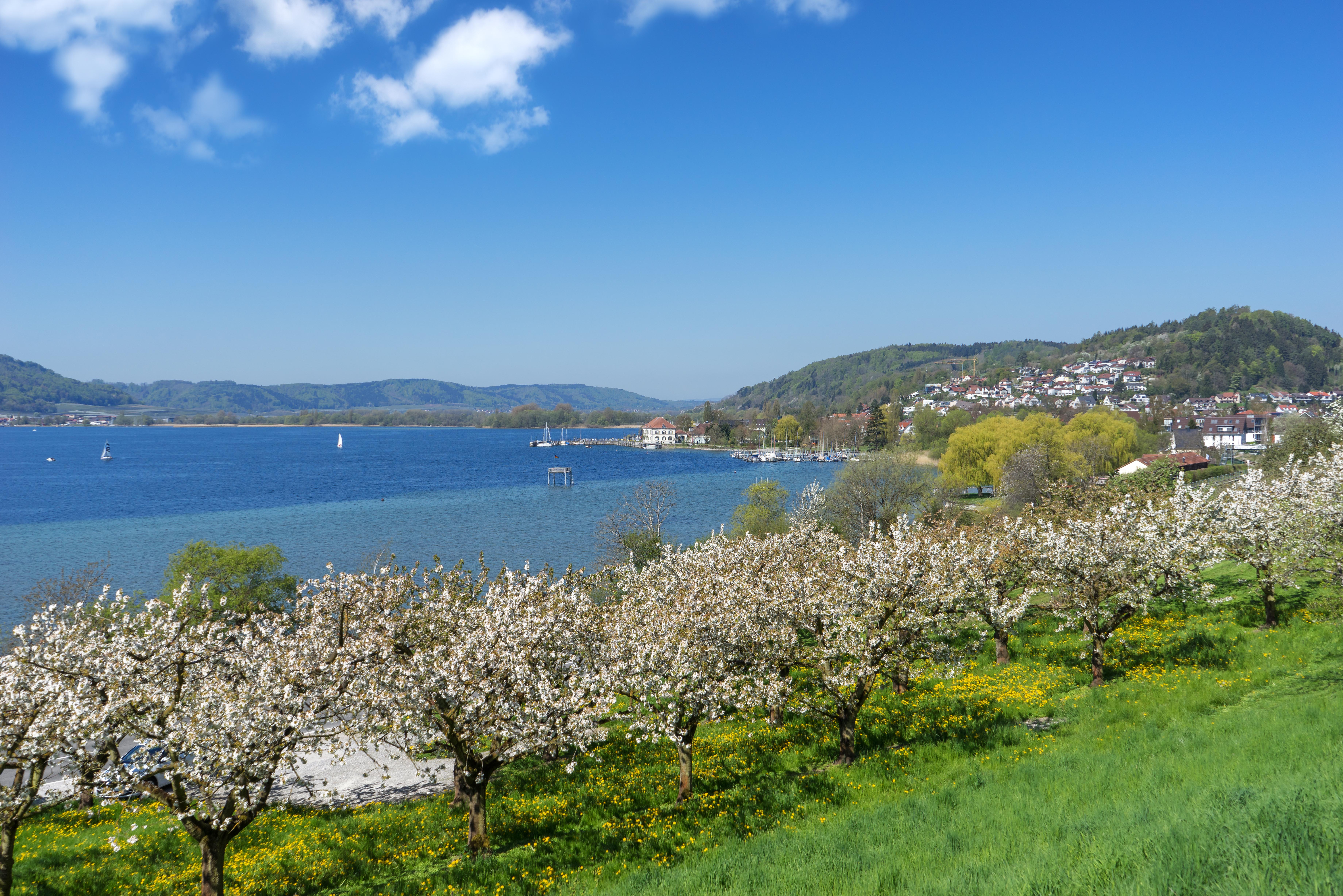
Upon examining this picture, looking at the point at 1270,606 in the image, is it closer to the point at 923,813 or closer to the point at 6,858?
the point at 923,813

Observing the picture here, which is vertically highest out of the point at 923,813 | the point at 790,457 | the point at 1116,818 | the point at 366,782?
the point at 1116,818

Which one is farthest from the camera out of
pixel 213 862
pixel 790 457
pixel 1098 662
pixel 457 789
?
pixel 790 457

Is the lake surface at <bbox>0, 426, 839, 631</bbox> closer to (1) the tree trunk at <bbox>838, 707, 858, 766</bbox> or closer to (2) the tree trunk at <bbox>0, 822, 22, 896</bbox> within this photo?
(2) the tree trunk at <bbox>0, 822, 22, 896</bbox>

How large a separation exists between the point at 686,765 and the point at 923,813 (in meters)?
4.98

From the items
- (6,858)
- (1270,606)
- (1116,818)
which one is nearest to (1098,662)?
(1270,606)

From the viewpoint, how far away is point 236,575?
33.7m

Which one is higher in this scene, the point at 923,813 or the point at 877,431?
the point at 877,431

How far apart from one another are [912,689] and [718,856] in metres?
12.3

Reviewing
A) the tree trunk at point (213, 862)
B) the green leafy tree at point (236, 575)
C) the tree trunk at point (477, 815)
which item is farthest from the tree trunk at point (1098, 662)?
the green leafy tree at point (236, 575)

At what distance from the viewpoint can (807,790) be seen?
14.0 m

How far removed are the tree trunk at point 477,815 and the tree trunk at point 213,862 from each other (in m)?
3.76

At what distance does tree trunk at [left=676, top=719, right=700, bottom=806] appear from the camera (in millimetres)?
14227

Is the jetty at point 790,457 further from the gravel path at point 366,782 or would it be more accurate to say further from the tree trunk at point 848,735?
the tree trunk at point 848,735

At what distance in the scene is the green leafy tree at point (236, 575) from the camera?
33.1 meters
